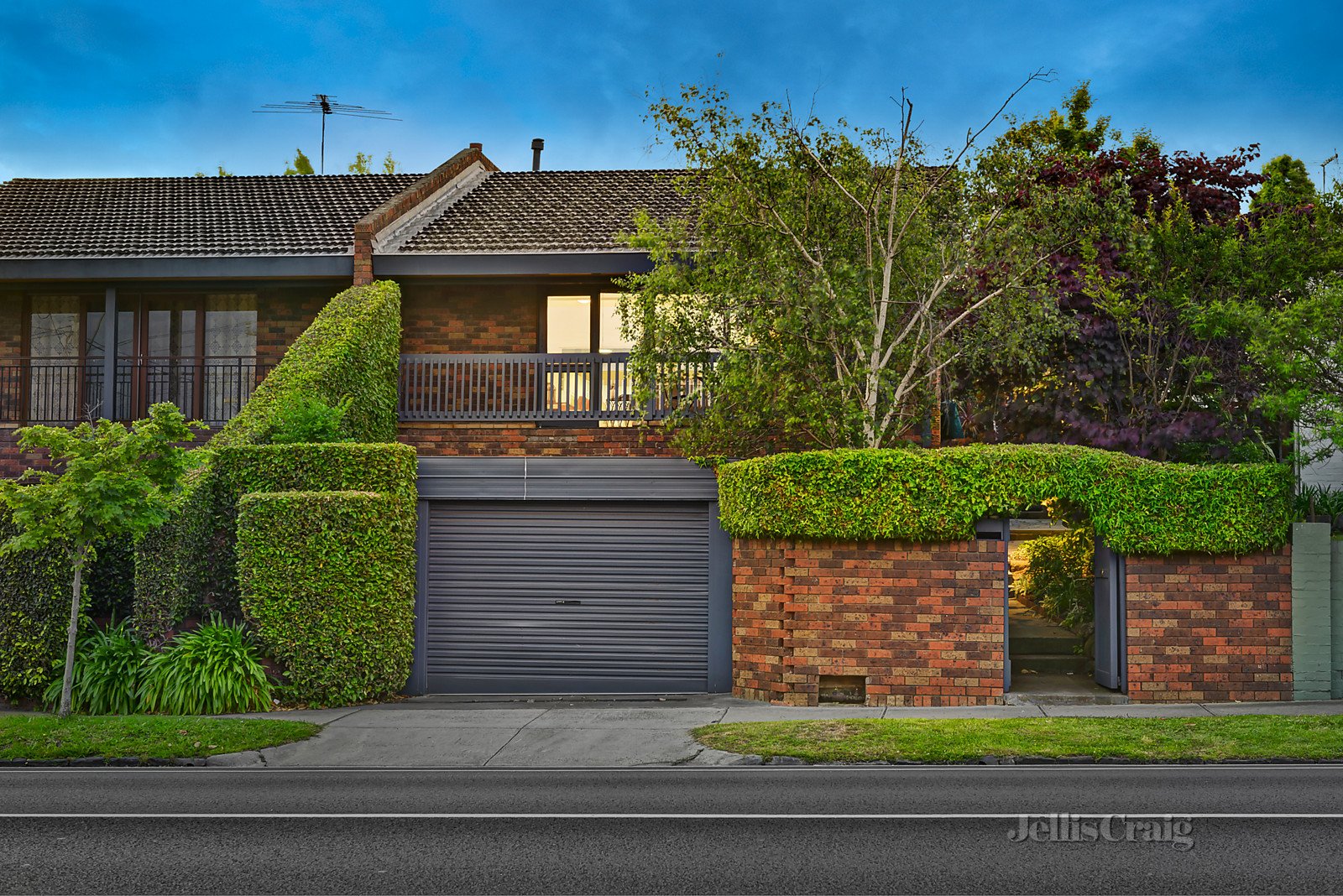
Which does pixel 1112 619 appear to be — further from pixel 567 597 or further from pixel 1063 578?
pixel 567 597

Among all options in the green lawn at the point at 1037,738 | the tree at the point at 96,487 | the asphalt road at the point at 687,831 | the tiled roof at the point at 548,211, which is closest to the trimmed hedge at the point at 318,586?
the tree at the point at 96,487

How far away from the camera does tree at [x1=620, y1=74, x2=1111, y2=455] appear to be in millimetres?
15117

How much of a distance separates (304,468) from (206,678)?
268 centimetres

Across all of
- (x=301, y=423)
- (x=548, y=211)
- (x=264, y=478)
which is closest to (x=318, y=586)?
(x=264, y=478)

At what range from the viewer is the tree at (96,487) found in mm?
12367

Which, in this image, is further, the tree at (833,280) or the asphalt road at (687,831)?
the tree at (833,280)

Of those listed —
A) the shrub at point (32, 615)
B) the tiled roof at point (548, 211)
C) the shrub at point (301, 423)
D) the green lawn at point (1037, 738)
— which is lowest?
the green lawn at point (1037, 738)

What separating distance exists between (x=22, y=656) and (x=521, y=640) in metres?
5.80

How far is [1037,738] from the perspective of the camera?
1101 cm

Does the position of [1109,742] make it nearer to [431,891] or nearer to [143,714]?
[431,891]

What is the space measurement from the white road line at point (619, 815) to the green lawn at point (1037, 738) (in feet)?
7.92

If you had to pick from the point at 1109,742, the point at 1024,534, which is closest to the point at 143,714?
the point at 1109,742

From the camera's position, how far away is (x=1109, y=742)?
1081 centimetres

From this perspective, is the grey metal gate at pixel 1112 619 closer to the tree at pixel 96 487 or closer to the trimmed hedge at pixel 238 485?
the trimmed hedge at pixel 238 485
